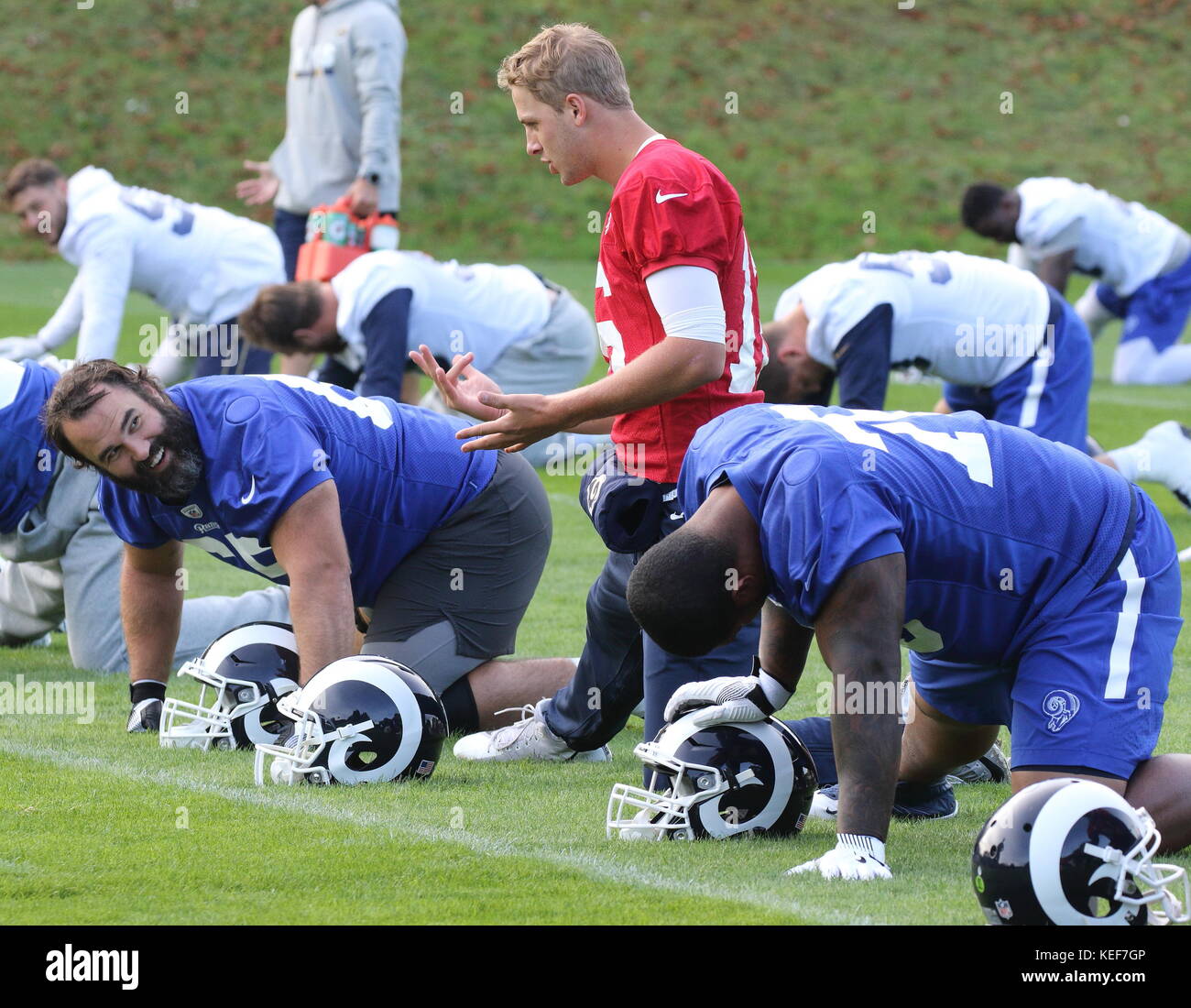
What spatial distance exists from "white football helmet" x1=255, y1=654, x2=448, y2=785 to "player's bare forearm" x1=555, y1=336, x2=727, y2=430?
3.26 ft

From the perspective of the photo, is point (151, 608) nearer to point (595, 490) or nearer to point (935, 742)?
point (595, 490)

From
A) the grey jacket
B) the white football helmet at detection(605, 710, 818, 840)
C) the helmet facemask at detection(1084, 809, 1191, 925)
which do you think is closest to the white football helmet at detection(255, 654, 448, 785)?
the white football helmet at detection(605, 710, 818, 840)

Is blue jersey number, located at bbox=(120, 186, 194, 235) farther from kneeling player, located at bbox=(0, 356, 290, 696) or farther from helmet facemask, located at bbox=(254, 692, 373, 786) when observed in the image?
helmet facemask, located at bbox=(254, 692, 373, 786)

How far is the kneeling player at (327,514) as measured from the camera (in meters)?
4.82

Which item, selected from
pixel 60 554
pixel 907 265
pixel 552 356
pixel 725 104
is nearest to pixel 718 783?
pixel 60 554

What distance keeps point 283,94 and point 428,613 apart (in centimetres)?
2274

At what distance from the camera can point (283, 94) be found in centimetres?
2694

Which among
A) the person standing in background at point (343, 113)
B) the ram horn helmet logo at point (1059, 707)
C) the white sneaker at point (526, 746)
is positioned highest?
the person standing in background at point (343, 113)

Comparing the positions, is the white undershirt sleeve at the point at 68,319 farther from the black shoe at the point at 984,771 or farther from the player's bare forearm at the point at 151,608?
the black shoe at the point at 984,771

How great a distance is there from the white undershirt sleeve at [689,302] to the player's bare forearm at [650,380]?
3 cm

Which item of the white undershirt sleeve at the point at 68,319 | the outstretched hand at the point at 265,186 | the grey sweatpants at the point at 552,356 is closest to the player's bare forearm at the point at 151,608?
the white undershirt sleeve at the point at 68,319

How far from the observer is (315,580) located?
4.84 metres
